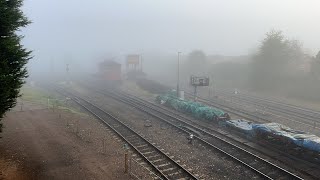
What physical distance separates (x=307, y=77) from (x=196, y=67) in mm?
38772

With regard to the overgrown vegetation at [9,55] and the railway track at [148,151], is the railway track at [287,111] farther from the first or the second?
the overgrown vegetation at [9,55]

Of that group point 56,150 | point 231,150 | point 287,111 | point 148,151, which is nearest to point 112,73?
point 287,111

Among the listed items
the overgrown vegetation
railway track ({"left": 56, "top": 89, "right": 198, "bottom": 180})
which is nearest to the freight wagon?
railway track ({"left": 56, "top": 89, "right": 198, "bottom": 180})

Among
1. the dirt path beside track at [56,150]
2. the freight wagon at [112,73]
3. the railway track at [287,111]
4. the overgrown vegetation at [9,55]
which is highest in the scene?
the overgrown vegetation at [9,55]

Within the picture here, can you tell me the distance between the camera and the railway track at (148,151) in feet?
62.8

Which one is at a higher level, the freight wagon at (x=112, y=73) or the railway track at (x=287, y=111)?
the freight wagon at (x=112, y=73)

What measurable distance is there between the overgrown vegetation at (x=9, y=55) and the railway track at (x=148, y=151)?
8819mm

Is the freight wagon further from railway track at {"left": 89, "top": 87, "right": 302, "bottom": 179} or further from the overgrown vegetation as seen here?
the overgrown vegetation

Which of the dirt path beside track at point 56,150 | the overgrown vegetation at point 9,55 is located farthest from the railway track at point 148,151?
the overgrown vegetation at point 9,55

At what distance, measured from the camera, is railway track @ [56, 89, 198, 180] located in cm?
1916

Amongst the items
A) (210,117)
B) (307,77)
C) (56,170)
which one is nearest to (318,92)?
(307,77)

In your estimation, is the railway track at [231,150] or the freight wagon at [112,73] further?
the freight wagon at [112,73]

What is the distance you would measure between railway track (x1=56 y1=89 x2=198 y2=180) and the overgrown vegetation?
8.82 meters

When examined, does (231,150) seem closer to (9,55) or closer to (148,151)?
(148,151)
